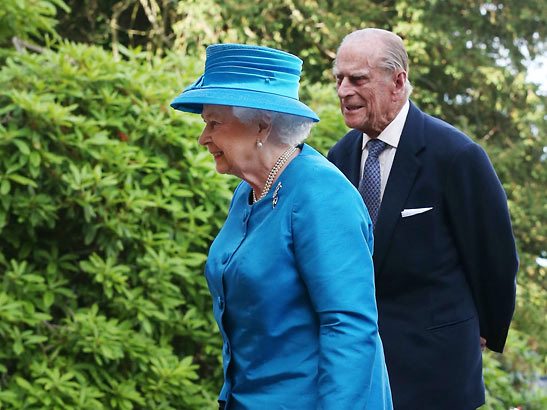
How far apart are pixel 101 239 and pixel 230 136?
2500 millimetres

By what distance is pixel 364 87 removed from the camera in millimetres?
3252

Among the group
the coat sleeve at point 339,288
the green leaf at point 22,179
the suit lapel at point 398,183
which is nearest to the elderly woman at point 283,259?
the coat sleeve at point 339,288

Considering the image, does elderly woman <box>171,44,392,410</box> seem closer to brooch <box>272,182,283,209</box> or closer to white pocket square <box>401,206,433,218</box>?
brooch <box>272,182,283,209</box>

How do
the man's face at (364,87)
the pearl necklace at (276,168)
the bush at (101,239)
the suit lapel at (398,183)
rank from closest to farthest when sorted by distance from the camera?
the pearl necklace at (276,168)
the suit lapel at (398,183)
the man's face at (364,87)
the bush at (101,239)

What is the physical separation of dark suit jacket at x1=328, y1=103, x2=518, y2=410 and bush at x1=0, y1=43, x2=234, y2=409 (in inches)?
69.0

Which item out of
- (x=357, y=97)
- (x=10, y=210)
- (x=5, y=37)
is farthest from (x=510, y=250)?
(x=5, y=37)

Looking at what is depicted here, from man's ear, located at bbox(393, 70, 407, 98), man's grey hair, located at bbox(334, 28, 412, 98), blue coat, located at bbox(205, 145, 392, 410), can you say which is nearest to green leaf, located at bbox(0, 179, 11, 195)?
man's grey hair, located at bbox(334, 28, 412, 98)

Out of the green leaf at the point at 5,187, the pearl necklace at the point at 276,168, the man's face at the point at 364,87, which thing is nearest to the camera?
the pearl necklace at the point at 276,168

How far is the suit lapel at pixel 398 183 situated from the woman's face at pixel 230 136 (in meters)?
0.98

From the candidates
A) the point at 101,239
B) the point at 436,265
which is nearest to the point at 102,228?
the point at 101,239

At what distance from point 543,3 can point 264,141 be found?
11462 mm

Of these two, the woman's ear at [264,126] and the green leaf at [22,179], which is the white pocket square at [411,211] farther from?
the green leaf at [22,179]

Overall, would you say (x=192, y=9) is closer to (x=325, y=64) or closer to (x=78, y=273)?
(x=325, y=64)

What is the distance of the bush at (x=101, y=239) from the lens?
445 centimetres
